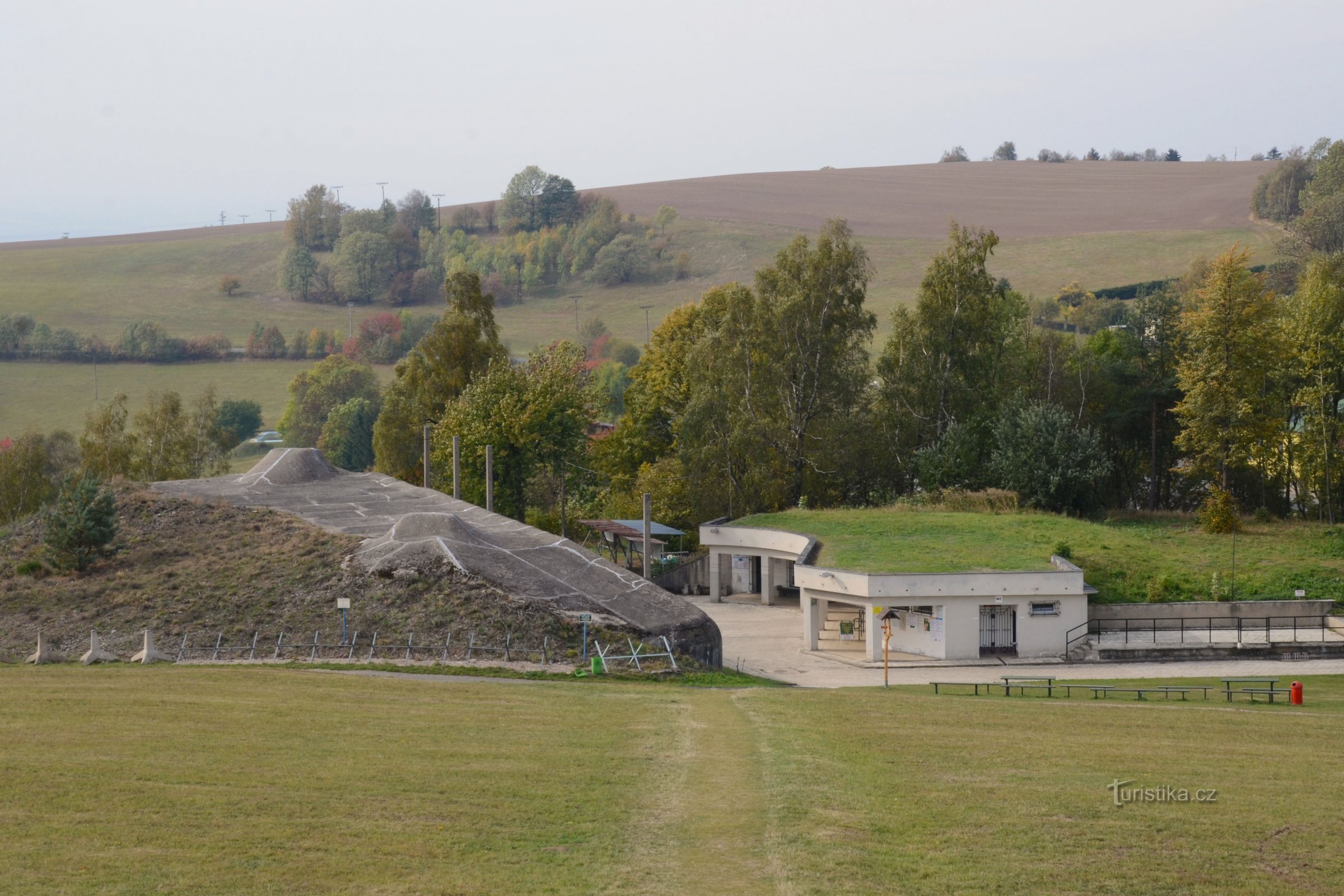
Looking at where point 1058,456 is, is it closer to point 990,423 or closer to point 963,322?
point 990,423

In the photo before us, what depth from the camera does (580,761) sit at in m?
15.9

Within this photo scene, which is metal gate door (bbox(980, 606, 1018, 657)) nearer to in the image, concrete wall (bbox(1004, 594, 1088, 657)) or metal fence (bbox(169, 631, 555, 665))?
concrete wall (bbox(1004, 594, 1088, 657))

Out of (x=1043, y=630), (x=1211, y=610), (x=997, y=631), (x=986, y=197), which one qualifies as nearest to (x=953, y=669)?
(x=997, y=631)

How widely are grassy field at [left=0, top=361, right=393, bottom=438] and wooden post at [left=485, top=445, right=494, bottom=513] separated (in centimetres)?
5693

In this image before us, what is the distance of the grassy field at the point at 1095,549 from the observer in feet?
121

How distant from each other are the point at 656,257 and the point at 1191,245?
57503mm

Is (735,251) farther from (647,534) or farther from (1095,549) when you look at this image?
(1095,549)

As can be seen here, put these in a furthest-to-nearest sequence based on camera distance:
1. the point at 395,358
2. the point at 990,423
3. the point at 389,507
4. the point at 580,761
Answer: the point at 395,358, the point at 990,423, the point at 389,507, the point at 580,761

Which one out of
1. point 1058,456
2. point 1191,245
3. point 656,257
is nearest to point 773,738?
point 1058,456

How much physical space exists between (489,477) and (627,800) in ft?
120

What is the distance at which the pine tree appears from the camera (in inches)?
1335

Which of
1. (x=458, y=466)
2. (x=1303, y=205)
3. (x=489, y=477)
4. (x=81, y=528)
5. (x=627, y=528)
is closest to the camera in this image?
(x=81, y=528)

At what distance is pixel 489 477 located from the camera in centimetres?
→ 4988

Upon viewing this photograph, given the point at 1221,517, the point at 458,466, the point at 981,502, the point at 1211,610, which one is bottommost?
the point at 1211,610
